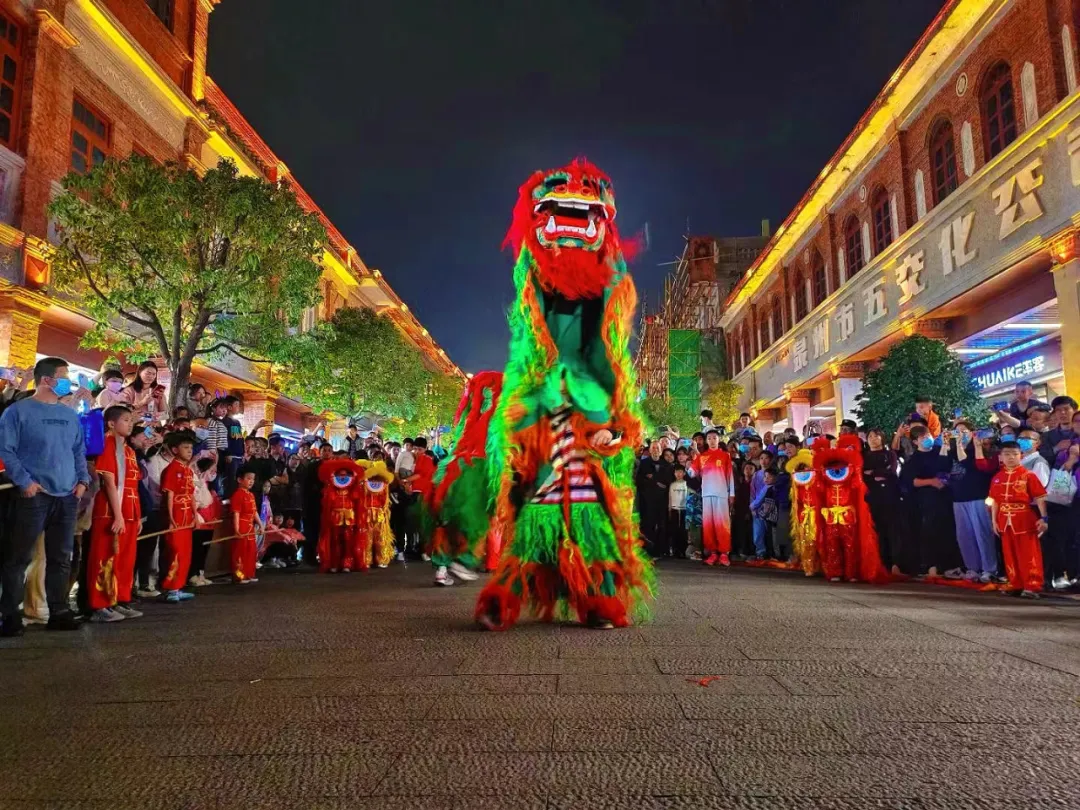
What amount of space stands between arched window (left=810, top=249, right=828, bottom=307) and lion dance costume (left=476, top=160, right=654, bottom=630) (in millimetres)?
20170

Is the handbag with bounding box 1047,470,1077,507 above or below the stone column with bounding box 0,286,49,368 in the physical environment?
below

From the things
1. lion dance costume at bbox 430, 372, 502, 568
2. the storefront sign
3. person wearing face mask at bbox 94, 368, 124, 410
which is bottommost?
lion dance costume at bbox 430, 372, 502, 568

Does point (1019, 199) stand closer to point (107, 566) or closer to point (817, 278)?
point (817, 278)

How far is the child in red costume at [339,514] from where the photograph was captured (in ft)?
28.0

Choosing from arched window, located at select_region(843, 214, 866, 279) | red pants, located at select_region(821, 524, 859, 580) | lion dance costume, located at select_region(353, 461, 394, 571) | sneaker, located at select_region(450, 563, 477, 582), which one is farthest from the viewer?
arched window, located at select_region(843, 214, 866, 279)

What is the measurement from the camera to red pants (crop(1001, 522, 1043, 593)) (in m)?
5.95

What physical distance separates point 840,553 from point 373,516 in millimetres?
5341

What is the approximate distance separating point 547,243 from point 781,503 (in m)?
6.61

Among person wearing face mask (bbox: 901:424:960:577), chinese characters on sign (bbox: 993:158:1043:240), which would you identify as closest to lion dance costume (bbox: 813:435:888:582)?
person wearing face mask (bbox: 901:424:960:577)

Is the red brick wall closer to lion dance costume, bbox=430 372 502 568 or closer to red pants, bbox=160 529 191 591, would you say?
red pants, bbox=160 529 191 591

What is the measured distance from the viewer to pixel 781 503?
31.1ft

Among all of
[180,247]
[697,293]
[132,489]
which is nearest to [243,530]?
[132,489]

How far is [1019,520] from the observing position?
239 inches

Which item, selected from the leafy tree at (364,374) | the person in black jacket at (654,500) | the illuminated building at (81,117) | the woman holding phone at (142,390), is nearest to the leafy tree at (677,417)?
the leafy tree at (364,374)
